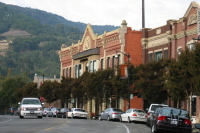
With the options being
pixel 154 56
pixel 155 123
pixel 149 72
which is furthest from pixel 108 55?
pixel 155 123

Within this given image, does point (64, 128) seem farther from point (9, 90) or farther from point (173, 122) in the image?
point (9, 90)

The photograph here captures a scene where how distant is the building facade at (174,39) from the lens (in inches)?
1929

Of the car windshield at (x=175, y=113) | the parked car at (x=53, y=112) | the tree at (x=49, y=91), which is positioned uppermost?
the tree at (x=49, y=91)

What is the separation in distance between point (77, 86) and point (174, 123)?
46.4 meters

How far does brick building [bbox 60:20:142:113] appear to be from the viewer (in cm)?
6606

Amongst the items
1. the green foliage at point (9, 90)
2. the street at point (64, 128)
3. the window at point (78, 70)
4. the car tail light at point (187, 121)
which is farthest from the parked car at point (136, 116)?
the green foliage at point (9, 90)

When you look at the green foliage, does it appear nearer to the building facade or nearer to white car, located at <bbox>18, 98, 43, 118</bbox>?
the building facade

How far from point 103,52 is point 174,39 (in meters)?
21.1

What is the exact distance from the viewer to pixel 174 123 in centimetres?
2627

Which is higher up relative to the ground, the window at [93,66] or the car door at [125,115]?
the window at [93,66]

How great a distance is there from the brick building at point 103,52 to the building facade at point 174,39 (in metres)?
3.95

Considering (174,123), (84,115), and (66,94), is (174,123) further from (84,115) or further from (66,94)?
(66,94)

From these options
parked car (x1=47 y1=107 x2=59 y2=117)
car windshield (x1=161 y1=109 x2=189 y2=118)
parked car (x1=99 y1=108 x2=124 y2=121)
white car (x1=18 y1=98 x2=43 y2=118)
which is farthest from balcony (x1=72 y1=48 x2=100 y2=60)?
car windshield (x1=161 y1=109 x2=189 y2=118)

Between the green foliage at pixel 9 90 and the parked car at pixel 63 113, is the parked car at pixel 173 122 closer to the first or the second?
the parked car at pixel 63 113
